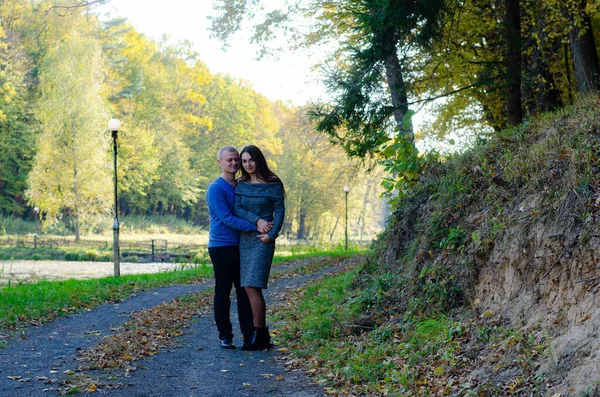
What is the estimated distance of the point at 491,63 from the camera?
37.0 ft

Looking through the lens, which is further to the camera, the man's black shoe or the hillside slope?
the man's black shoe

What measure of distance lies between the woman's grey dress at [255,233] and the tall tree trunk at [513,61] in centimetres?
629

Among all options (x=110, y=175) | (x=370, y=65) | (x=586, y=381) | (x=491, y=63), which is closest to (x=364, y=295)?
(x=586, y=381)

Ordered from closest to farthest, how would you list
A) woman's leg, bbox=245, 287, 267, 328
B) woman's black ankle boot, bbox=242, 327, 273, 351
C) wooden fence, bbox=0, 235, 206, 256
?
woman's leg, bbox=245, 287, 267, 328 → woman's black ankle boot, bbox=242, 327, 273, 351 → wooden fence, bbox=0, 235, 206, 256

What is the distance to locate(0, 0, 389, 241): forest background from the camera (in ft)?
131

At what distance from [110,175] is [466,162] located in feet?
125

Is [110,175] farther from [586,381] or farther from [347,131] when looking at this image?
[586,381]

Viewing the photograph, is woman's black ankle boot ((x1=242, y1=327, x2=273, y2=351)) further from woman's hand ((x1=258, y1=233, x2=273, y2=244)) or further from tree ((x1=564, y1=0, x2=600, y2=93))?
tree ((x1=564, y1=0, x2=600, y2=93))

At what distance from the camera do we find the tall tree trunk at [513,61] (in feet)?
36.6

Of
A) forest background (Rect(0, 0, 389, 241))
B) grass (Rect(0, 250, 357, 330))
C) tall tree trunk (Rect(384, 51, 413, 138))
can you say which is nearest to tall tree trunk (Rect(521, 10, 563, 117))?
tall tree trunk (Rect(384, 51, 413, 138))

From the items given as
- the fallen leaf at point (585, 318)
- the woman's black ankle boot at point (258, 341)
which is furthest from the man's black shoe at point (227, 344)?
the fallen leaf at point (585, 318)

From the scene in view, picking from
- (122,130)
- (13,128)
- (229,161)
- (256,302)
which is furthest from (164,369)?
(13,128)

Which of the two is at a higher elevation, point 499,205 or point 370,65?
point 370,65

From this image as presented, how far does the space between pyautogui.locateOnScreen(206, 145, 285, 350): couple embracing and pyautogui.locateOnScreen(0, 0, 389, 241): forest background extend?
812 inches
